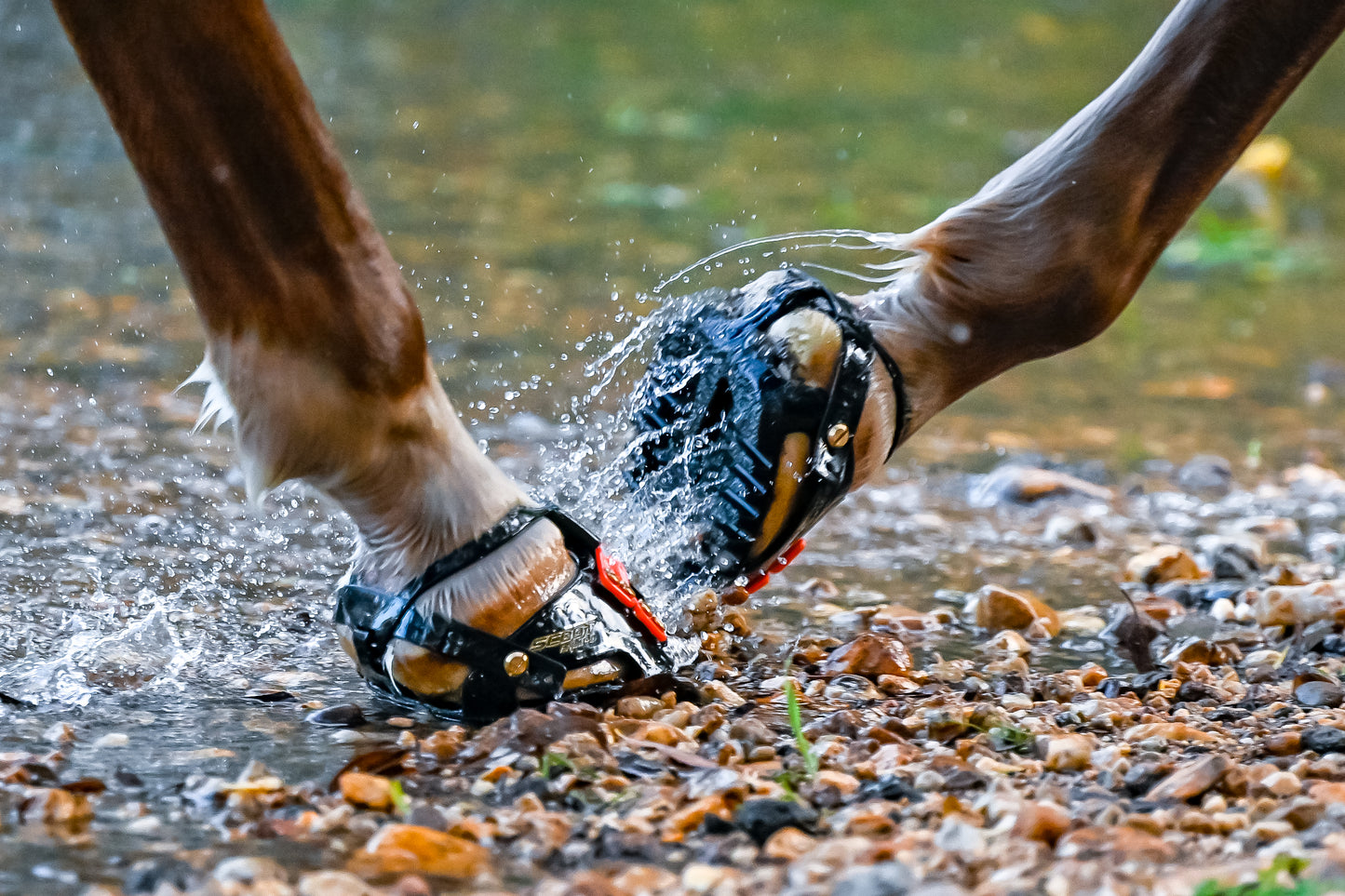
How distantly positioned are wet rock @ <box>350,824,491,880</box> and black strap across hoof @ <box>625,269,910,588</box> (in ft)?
2.11

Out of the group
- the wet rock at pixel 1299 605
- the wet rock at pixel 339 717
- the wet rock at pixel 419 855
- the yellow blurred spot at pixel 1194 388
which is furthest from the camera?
the yellow blurred spot at pixel 1194 388

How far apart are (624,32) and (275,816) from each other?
9.23 meters

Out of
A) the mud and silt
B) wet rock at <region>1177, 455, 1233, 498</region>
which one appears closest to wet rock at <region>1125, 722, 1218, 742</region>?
the mud and silt

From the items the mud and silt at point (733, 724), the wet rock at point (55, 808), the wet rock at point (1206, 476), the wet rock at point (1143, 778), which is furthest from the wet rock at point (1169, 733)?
the wet rock at point (1206, 476)

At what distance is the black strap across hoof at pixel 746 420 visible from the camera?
6.29 feet

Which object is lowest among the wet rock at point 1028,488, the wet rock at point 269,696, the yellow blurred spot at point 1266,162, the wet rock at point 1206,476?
the wet rock at point 269,696

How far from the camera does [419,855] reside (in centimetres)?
139

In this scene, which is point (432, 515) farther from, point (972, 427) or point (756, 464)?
point (972, 427)

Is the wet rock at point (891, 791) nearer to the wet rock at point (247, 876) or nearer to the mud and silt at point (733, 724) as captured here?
the mud and silt at point (733, 724)

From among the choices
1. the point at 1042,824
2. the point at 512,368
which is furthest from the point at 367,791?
the point at 512,368

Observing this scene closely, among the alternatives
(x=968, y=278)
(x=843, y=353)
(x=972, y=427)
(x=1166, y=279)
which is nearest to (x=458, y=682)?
(x=843, y=353)

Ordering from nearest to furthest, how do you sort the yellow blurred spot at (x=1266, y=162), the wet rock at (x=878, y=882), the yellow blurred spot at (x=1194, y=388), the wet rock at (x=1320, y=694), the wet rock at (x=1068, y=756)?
1. the wet rock at (x=878, y=882)
2. the wet rock at (x=1068, y=756)
3. the wet rock at (x=1320, y=694)
4. the yellow blurred spot at (x=1194, y=388)
5. the yellow blurred spot at (x=1266, y=162)

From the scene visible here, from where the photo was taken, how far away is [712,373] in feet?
6.44

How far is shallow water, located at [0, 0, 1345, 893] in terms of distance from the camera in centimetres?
189
